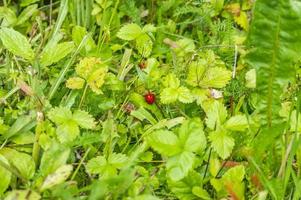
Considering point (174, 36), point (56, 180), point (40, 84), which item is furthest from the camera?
point (174, 36)

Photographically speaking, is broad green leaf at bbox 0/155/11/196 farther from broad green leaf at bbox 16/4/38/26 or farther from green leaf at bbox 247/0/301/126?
broad green leaf at bbox 16/4/38/26

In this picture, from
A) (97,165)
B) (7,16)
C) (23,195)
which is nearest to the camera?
(23,195)

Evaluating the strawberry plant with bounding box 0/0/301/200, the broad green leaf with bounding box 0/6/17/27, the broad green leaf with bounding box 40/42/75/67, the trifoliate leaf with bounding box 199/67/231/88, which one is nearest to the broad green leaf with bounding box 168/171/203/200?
the strawberry plant with bounding box 0/0/301/200

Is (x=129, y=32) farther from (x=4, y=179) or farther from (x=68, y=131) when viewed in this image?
(x=4, y=179)

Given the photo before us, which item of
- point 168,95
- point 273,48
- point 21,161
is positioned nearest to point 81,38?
point 168,95

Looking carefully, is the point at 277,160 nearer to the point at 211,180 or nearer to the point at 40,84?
the point at 211,180

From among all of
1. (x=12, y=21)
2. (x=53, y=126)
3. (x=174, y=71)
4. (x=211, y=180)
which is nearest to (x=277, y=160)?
(x=211, y=180)

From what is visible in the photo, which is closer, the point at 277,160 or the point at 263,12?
the point at 263,12

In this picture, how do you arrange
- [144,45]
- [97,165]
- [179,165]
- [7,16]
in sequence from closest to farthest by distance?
[179,165] < [97,165] < [144,45] < [7,16]

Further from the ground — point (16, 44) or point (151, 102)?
point (16, 44)
